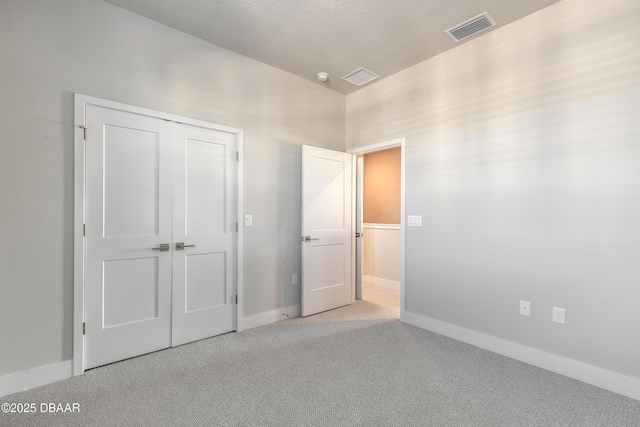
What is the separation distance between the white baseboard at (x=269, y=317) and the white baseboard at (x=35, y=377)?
1.46 m

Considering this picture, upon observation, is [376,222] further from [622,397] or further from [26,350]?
[26,350]

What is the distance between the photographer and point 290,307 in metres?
3.66

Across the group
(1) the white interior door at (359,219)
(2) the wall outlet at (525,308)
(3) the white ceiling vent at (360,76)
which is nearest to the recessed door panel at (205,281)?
(1) the white interior door at (359,219)

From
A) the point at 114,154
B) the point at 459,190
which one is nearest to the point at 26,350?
the point at 114,154

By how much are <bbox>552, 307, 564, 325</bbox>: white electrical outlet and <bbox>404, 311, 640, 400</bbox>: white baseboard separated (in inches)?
10.9

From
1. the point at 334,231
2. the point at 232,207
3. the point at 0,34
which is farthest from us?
the point at 334,231

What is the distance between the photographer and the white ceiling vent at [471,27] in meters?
2.59

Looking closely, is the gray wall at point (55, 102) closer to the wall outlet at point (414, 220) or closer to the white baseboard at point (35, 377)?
the white baseboard at point (35, 377)

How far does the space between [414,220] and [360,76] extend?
6.07 ft

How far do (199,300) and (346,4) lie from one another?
116 inches

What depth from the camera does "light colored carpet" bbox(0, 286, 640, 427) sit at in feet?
5.93

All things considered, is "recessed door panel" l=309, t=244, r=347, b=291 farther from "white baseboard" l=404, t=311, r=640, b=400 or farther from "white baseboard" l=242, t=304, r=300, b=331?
"white baseboard" l=404, t=311, r=640, b=400

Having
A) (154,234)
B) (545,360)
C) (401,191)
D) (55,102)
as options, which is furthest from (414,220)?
(55,102)

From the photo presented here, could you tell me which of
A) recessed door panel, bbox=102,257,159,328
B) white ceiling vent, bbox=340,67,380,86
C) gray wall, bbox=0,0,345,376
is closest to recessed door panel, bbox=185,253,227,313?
recessed door panel, bbox=102,257,159,328
